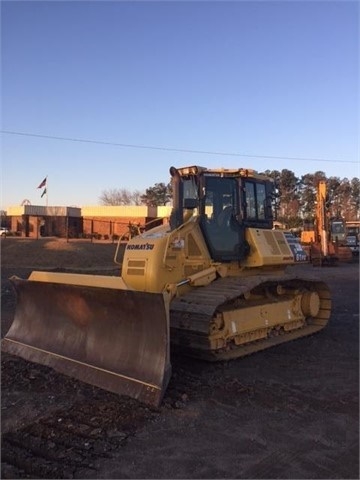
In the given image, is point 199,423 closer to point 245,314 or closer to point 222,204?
point 245,314

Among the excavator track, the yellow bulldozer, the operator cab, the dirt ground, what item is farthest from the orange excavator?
the dirt ground

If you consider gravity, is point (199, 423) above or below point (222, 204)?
below

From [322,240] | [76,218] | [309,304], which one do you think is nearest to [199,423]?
[309,304]

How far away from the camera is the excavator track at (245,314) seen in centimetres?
709

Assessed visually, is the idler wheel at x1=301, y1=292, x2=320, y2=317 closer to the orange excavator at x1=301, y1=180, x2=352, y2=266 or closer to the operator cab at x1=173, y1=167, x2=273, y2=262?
the operator cab at x1=173, y1=167, x2=273, y2=262

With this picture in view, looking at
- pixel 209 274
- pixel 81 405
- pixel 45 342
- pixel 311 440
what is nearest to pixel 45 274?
pixel 45 342

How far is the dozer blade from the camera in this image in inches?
239

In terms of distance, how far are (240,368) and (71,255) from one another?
21.1 meters

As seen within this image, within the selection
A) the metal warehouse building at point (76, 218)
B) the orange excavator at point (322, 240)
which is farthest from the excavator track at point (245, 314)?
the metal warehouse building at point (76, 218)

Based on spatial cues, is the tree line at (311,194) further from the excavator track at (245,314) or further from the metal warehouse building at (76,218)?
the excavator track at (245,314)

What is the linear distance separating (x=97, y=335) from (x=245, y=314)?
232 centimetres

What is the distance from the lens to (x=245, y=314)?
316 inches

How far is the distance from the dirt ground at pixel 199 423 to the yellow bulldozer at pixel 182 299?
0.34 meters

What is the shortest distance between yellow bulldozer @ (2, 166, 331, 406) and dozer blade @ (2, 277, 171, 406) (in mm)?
15
